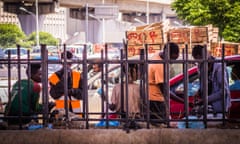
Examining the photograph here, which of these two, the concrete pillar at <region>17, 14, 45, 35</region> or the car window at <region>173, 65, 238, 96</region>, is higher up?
the concrete pillar at <region>17, 14, 45, 35</region>

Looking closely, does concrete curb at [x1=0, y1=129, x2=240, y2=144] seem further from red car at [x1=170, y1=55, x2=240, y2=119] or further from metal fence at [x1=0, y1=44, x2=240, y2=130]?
red car at [x1=170, y1=55, x2=240, y2=119]

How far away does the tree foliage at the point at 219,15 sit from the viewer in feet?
102

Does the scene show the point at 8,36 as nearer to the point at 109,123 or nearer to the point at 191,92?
the point at 191,92

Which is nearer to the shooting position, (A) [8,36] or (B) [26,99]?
(B) [26,99]

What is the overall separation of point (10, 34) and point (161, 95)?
58231 millimetres

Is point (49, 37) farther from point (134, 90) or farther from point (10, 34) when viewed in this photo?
point (134, 90)

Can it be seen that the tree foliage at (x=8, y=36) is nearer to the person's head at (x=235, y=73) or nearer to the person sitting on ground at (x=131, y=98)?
the person's head at (x=235, y=73)

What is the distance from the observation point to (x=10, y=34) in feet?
210

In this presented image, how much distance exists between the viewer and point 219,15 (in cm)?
3209


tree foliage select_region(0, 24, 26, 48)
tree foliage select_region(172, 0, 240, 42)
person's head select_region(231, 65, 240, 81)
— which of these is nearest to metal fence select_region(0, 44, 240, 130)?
person's head select_region(231, 65, 240, 81)

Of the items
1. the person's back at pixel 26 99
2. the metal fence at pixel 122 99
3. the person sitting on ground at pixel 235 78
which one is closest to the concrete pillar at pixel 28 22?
the person sitting on ground at pixel 235 78

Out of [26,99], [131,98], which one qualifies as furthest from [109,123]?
[26,99]

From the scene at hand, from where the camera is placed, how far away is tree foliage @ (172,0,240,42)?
102 ft

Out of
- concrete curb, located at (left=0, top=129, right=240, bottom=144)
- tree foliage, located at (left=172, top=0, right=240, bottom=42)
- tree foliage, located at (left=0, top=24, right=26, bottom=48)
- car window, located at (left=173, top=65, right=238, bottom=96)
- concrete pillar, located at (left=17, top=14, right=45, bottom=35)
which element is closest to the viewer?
concrete curb, located at (left=0, top=129, right=240, bottom=144)
